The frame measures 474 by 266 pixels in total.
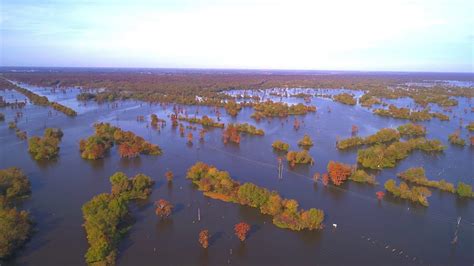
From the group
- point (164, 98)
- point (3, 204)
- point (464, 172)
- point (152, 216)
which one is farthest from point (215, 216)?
point (164, 98)

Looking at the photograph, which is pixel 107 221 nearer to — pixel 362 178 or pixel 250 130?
pixel 362 178

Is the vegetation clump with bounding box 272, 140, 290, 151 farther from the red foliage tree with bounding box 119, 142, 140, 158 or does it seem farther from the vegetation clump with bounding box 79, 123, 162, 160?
the red foliage tree with bounding box 119, 142, 140, 158

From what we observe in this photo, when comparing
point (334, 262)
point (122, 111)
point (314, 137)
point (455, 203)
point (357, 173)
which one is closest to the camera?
point (334, 262)

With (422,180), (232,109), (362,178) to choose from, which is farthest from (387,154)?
(232,109)

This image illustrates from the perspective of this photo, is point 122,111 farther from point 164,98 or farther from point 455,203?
point 455,203

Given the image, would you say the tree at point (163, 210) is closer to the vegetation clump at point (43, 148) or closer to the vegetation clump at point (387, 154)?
the vegetation clump at point (43, 148)

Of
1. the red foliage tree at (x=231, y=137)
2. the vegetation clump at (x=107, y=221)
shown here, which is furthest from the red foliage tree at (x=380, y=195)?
the red foliage tree at (x=231, y=137)
